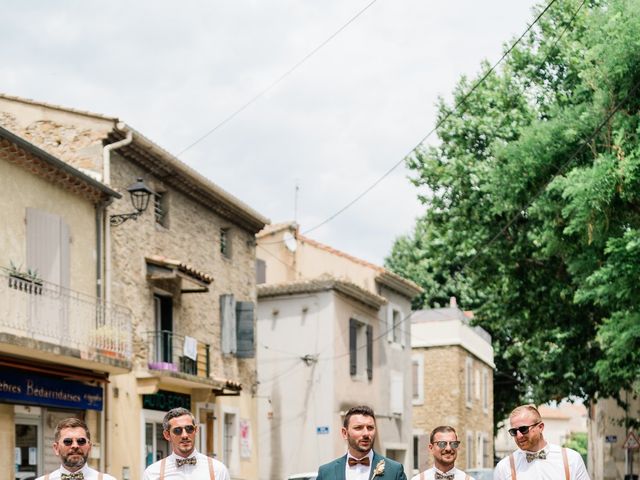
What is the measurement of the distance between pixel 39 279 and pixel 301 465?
15.4 meters

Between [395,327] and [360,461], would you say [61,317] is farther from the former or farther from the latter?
[395,327]

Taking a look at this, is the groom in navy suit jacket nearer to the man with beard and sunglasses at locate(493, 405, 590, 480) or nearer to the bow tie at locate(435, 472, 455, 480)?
the bow tie at locate(435, 472, 455, 480)

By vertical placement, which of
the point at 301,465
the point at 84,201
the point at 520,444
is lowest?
the point at 301,465

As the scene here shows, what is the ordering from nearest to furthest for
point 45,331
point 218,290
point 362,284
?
point 45,331 < point 218,290 < point 362,284

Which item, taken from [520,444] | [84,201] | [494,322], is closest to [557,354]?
[494,322]

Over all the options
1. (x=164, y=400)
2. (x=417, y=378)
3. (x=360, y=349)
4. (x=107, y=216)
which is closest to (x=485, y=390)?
(x=417, y=378)

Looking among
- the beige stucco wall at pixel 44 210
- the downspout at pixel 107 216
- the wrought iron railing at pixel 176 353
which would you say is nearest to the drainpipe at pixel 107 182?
the downspout at pixel 107 216

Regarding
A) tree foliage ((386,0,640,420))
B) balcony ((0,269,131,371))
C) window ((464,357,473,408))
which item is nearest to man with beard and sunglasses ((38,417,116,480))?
balcony ((0,269,131,371))

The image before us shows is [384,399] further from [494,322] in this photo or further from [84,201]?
[84,201]

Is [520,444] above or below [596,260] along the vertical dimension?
below

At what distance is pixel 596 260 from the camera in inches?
819

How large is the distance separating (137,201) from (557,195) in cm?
826

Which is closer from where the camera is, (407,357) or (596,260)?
(596,260)

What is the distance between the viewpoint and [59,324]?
19031 mm
